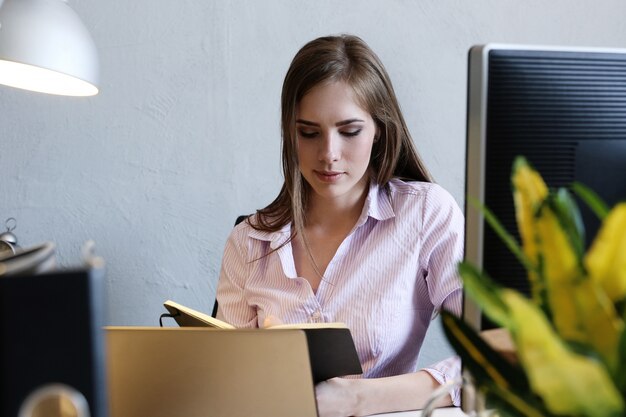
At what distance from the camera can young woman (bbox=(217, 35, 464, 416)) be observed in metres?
1.44

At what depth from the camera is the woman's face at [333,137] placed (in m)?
1.49

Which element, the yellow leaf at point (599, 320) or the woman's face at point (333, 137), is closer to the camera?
the yellow leaf at point (599, 320)

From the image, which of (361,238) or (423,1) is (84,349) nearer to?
(361,238)

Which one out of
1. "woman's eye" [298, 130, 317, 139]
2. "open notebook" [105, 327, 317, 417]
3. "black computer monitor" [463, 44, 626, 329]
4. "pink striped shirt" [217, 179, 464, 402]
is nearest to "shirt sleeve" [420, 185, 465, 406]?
"pink striped shirt" [217, 179, 464, 402]

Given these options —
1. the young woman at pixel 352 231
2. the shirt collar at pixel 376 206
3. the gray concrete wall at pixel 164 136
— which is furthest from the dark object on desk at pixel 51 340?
the gray concrete wall at pixel 164 136

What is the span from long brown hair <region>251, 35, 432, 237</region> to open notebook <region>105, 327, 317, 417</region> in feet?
2.34

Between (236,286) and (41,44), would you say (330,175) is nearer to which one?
(236,286)

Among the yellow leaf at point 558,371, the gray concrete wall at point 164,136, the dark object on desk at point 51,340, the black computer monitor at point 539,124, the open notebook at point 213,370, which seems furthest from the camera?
the gray concrete wall at point 164,136

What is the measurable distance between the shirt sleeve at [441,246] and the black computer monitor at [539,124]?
0.70 meters

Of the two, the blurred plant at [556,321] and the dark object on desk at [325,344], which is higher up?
the blurred plant at [556,321]

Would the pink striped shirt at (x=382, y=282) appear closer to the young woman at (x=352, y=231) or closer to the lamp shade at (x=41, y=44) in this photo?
the young woman at (x=352, y=231)

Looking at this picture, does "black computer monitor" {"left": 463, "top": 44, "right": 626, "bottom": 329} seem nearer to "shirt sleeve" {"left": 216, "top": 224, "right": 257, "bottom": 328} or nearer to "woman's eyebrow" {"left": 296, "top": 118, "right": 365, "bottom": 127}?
"woman's eyebrow" {"left": 296, "top": 118, "right": 365, "bottom": 127}

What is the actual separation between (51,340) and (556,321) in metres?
0.32

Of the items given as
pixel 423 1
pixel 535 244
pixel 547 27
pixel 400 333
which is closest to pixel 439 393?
pixel 535 244
